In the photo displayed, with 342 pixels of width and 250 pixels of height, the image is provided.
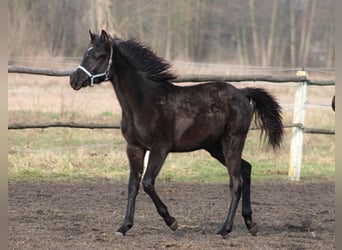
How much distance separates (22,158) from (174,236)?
465 cm

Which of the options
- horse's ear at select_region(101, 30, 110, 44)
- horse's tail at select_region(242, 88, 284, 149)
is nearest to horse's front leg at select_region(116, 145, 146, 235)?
horse's ear at select_region(101, 30, 110, 44)

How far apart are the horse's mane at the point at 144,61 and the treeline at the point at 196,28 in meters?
12.0

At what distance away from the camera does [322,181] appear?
31.2 ft

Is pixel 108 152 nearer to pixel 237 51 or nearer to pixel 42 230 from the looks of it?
pixel 42 230

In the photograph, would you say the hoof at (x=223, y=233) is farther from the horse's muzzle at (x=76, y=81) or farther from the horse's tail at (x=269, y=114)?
the horse's muzzle at (x=76, y=81)

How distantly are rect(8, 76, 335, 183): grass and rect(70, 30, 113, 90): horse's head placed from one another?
3.93 metres

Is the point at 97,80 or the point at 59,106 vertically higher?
the point at 97,80

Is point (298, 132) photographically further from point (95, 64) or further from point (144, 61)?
point (95, 64)

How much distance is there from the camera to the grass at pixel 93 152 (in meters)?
9.34

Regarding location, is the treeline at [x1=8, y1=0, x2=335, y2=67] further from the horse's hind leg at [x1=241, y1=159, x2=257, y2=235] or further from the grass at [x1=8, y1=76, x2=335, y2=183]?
the horse's hind leg at [x1=241, y1=159, x2=257, y2=235]

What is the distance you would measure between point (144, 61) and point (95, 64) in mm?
527

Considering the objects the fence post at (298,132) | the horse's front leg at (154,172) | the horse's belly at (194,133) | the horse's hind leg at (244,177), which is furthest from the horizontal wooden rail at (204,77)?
the horse's front leg at (154,172)

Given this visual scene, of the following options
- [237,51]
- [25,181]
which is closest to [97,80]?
[25,181]

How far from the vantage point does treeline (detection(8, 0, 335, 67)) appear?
2241cm
